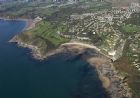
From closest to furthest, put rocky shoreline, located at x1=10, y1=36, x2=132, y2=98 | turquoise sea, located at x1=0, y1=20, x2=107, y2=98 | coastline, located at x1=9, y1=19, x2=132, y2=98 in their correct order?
rocky shoreline, located at x1=10, y1=36, x2=132, y2=98
coastline, located at x1=9, y1=19, x2=132, y2=98
turquoise sea, located at x1=0, y1=20, x2=107, y2=98

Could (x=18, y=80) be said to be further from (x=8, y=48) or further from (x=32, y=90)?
(x=8, y=48)

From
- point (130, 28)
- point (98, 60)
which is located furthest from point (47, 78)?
point (130, 28)

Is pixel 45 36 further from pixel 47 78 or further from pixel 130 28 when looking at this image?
pixel 47 78

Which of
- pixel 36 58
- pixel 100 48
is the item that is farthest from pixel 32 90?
pixel 100 48

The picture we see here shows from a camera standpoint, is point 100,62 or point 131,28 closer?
point 100,62

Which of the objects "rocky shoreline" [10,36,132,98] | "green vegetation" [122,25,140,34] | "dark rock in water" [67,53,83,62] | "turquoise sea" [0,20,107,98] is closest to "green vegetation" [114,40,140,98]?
"rocky shoreline" [10,36,132,98]

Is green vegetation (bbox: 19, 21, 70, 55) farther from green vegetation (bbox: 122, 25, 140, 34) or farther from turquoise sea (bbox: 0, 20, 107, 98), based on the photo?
green vegetation (bbox: 122, 25, 140, 34)
